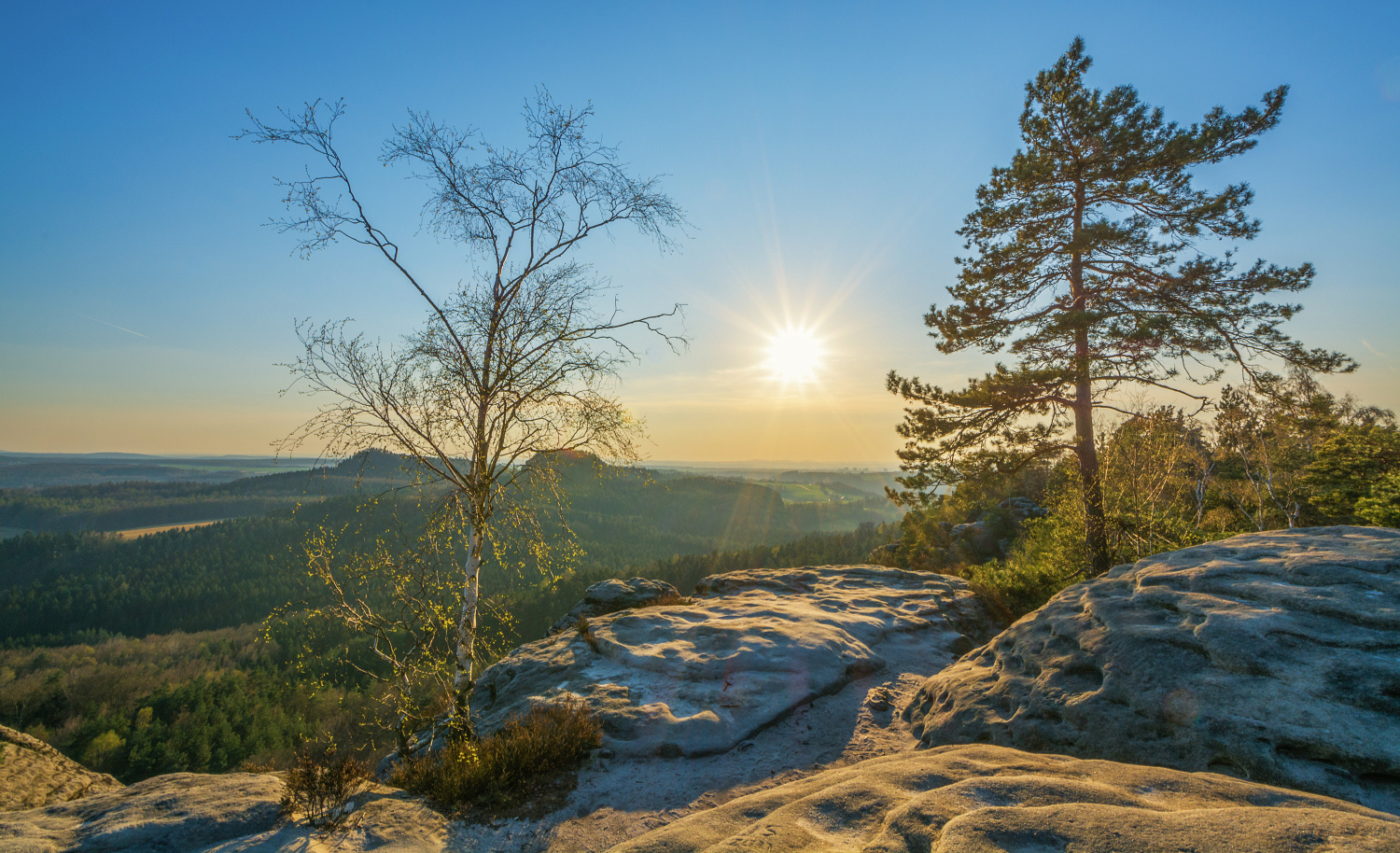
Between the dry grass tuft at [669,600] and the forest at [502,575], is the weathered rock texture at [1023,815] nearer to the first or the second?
the forest at [502,575]

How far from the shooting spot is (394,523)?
768 cm

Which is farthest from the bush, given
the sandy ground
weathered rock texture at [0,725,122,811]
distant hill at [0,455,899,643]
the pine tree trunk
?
distant hill at [0,455,899,643]

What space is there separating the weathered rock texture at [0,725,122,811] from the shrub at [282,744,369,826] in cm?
442

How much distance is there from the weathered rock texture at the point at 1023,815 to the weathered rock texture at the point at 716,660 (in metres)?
2.47

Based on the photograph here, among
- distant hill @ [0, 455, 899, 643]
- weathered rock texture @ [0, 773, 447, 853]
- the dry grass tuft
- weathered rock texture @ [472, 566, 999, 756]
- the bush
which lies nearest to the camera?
weathered rock texture @ [0, 773, 447, 853]

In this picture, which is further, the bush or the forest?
the forest

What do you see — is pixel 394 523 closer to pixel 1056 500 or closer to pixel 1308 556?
pixel 1308 556

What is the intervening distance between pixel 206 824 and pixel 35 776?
6.92m

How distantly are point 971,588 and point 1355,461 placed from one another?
932 cm

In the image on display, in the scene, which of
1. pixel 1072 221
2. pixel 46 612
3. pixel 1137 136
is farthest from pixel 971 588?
pixel 46 612

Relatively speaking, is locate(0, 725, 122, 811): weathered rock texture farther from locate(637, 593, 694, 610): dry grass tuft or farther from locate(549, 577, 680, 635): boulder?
locate(637, 593, 694, 610): dry grass tuft

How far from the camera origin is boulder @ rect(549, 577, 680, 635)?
13242mm

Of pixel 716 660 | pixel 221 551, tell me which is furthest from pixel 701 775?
pixel 221 551

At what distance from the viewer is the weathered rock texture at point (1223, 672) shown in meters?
4.21
